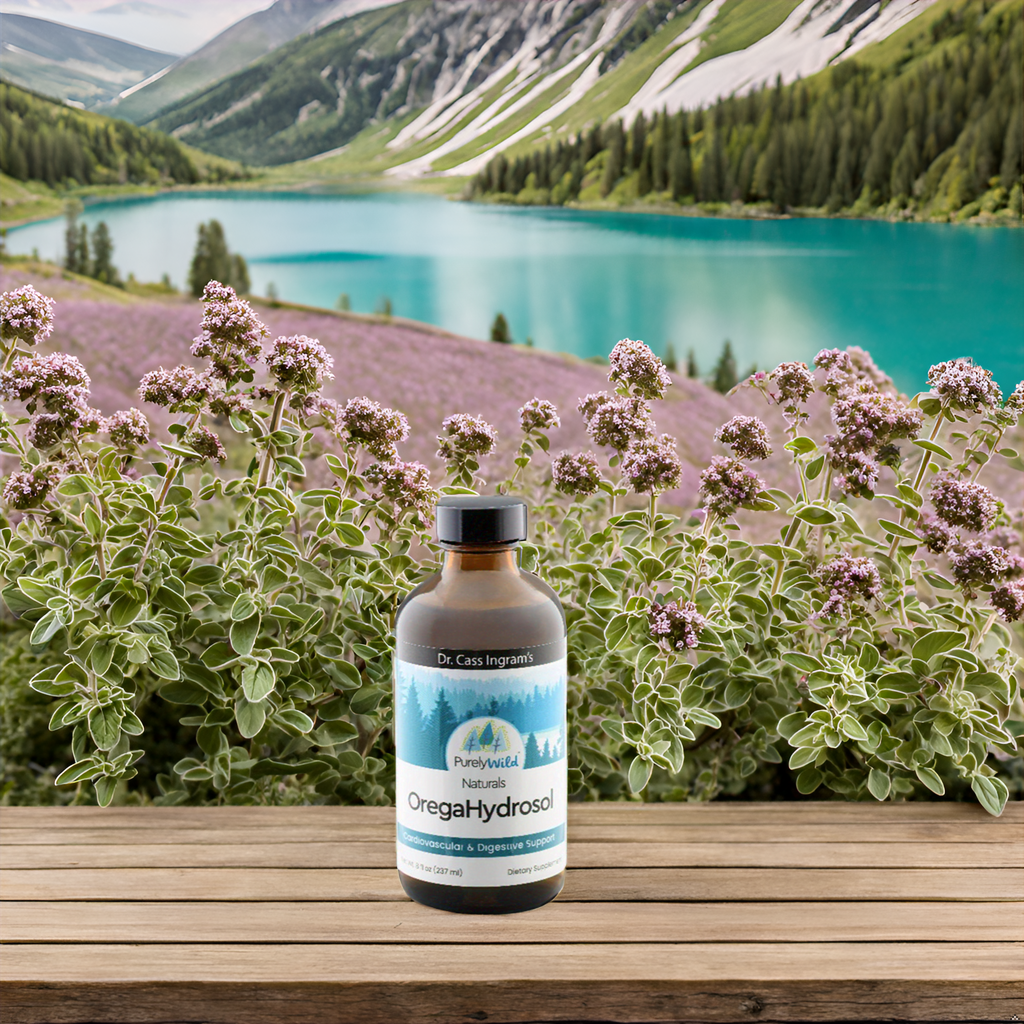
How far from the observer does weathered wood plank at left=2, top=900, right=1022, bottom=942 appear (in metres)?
0.89

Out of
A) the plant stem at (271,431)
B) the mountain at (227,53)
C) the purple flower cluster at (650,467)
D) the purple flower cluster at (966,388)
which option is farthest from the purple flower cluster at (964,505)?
the mountain at (227,53)

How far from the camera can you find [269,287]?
208 cm

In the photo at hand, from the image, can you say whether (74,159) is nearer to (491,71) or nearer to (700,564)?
(491,71)

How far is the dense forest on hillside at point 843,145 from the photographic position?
2008mm

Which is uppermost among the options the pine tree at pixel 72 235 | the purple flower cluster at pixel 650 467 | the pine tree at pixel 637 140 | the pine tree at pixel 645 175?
the pine tree at pixel 637 140

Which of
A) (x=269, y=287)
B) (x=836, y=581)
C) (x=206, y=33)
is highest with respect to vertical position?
(x=206, y=33)

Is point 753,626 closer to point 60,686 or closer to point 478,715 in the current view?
point 478,715

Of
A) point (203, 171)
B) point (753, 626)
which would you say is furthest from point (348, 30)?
point (753, 626)

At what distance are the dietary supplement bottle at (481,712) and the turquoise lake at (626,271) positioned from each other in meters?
1.26

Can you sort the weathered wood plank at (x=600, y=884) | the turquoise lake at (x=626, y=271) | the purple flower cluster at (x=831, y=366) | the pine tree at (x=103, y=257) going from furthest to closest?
the pine tree at (x=103, y=257), the turquoise lake at (x=626, y=271), the purple flower cluster at (x=831, y=366), the weathered wood plank at (x=600, y=884)

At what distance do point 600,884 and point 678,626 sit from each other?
0.30 meters

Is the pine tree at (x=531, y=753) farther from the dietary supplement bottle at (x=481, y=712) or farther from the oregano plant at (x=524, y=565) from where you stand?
the oregano plant at (x=524, y=565)

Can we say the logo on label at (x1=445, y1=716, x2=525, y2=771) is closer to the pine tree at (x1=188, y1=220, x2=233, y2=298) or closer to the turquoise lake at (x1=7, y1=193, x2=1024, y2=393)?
the turquoise lake at (x1=7, y1=193, x2=1024, y2=393)

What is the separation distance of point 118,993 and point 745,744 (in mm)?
823
